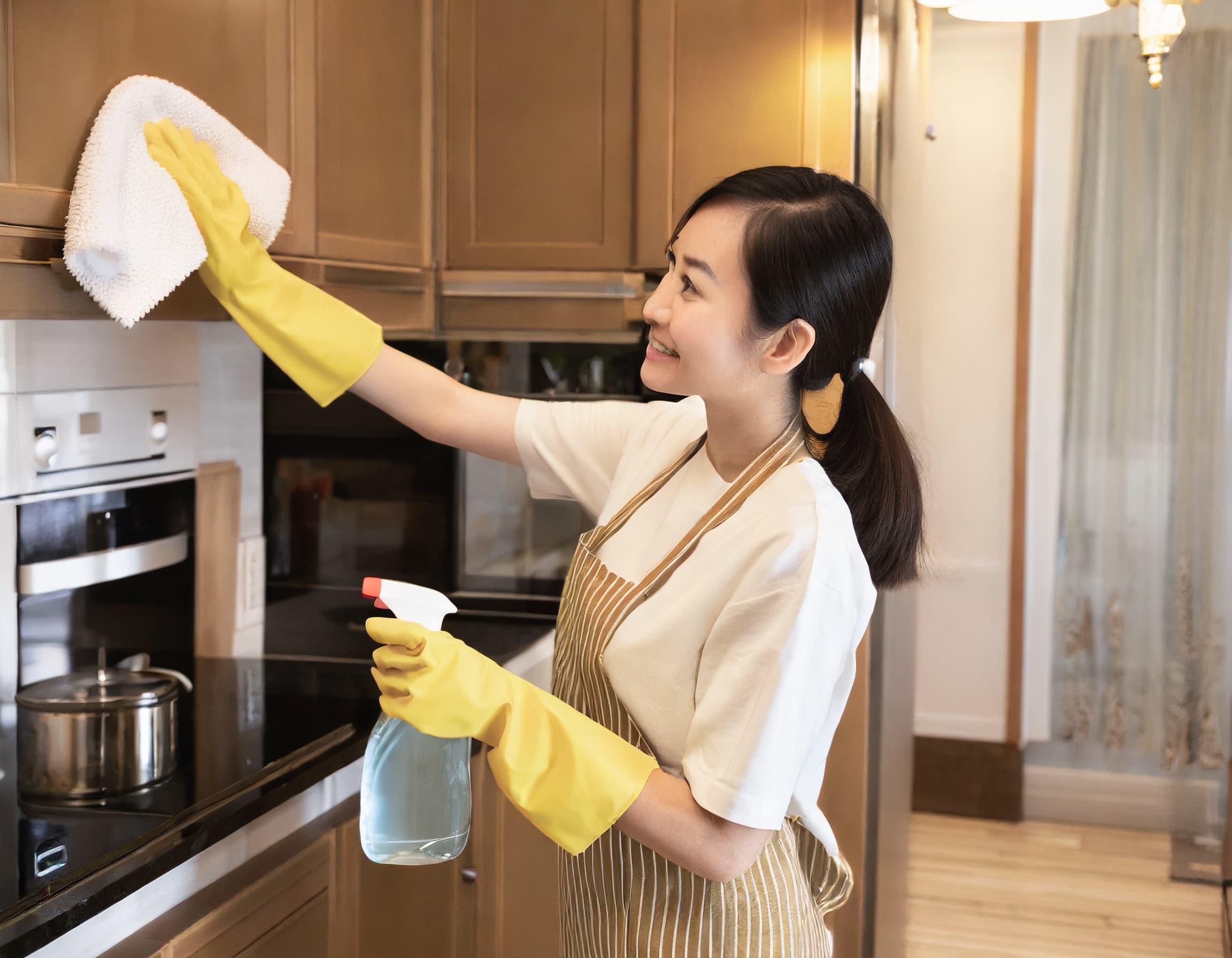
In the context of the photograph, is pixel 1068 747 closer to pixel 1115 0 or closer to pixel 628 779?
pixel 1115 0

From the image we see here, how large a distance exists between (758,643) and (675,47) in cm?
132

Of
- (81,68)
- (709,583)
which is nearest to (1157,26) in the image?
(709,583)

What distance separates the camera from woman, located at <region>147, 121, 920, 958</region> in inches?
41.4

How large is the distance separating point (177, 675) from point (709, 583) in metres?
0.91

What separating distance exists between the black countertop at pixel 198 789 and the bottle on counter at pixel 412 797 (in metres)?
0.19

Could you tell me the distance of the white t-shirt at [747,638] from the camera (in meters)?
1.04

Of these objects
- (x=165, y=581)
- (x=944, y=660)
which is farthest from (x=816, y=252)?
(x=944, y=660)

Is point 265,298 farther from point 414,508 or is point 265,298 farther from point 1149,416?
point 1149,416

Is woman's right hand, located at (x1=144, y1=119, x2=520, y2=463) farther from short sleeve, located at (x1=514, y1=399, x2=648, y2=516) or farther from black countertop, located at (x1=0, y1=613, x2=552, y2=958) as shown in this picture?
black countertop, located at (x1=0, y1=613, x2=552, y2=958)

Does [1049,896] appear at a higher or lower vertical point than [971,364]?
lower

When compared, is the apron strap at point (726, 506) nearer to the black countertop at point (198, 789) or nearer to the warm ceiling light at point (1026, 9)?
the black countertop at point (198, 789)

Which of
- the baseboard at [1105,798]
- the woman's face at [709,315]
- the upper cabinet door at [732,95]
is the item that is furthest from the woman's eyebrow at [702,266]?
the baseboard at [1105,798]

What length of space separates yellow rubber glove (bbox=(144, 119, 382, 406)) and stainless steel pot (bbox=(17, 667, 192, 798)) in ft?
1.42

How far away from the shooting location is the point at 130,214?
1.25 m
